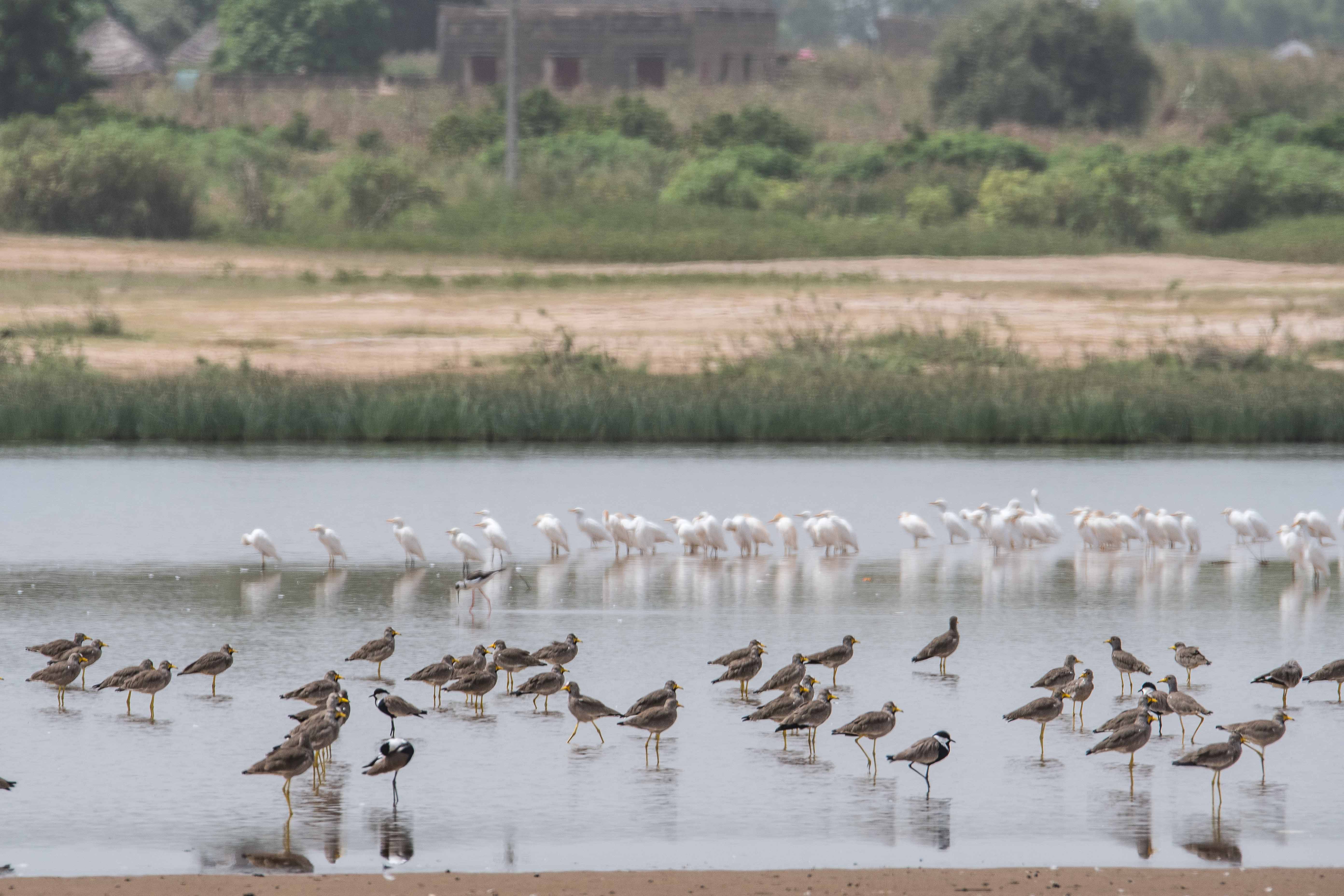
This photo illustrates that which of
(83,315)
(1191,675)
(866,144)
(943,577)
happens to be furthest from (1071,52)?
(1191,675)

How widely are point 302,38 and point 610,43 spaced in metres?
12.1

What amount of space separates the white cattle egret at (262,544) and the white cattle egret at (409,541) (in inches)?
42.8

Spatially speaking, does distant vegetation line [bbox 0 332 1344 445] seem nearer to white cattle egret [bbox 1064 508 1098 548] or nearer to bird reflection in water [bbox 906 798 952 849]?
white cattle egret [bbox 1064 508 1098 548]

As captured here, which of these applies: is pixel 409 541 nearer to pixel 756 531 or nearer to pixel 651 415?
pixel 756 531

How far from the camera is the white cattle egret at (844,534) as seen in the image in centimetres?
1775

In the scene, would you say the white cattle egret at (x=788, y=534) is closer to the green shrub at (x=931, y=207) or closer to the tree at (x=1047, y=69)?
the green shrub at (x=931, y=207)

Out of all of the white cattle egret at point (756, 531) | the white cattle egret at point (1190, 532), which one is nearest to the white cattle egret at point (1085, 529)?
the white cattle egret at point (1190, 532)

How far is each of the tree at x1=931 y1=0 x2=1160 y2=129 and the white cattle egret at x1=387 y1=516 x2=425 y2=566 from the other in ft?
168

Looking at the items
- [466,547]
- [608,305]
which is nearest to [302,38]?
[608,305]

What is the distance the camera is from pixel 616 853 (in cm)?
837

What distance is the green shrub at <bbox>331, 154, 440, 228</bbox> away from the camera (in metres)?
47.3

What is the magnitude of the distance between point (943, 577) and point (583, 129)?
136 feet

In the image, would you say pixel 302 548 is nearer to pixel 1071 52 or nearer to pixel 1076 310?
pixel 1076 310

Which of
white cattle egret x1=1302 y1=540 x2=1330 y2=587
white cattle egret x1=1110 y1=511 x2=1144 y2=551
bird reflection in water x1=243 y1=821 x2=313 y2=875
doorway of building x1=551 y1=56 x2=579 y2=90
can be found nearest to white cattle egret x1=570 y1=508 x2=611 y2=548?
white cattle egret x1=1110 y1=511 x2=1144 y2=551
